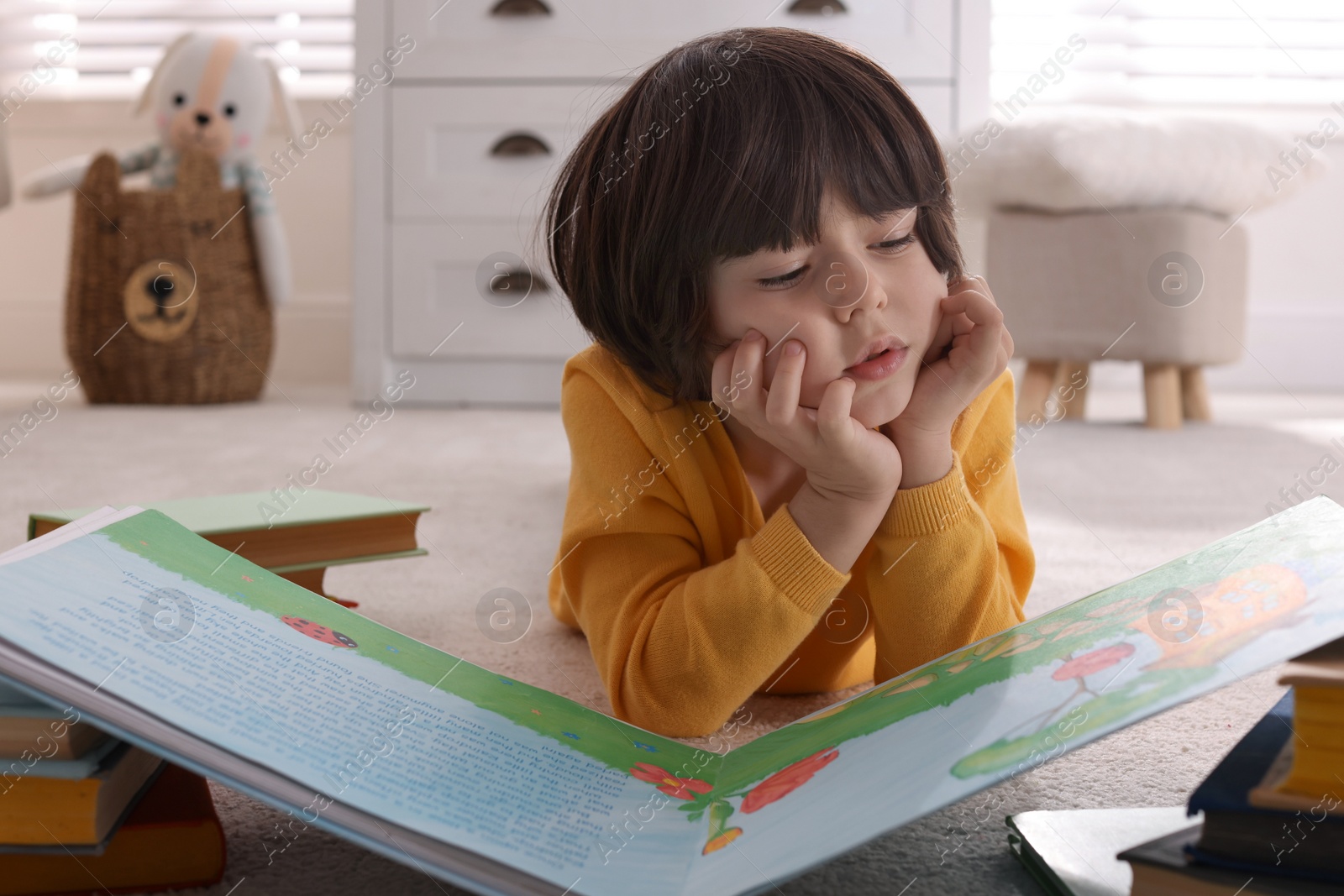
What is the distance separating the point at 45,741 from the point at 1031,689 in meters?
0.31

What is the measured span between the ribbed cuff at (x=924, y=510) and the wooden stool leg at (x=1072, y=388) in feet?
5.00

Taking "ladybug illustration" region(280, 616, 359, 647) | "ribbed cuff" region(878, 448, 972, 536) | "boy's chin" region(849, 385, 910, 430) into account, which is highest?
"boy's chin" region(849, 385, 910, 430)

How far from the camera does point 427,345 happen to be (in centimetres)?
219

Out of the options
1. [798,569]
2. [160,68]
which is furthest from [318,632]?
[160,68]

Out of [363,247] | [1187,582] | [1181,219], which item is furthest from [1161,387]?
[1187,582]

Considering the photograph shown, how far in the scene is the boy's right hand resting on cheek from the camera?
1.65 feet

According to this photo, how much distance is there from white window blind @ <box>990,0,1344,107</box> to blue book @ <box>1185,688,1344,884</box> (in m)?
2.61

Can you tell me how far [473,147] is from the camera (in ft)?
7.10

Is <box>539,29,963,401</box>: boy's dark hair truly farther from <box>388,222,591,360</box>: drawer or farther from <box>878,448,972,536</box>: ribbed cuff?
<box>388,222,591,360</box>: drawer

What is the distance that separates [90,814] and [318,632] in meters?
0.10

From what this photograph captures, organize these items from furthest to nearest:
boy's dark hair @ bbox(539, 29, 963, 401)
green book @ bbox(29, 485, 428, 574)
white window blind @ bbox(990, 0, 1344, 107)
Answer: white window blind @ bbox(990, 0, 1344, 107) < green book @ bbox(29, 485, 428, 574) < boy's dark hair @ bbox(539, 29, 963, 401)

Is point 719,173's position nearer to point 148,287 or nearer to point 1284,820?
point 1284,820

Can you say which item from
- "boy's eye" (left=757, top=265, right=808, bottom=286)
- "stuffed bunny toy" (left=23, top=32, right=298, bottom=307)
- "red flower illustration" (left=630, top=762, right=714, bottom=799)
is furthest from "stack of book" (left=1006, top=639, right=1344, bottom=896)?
"stuffed bunny toy" (left=23, top=32, right=298, bottom=307)

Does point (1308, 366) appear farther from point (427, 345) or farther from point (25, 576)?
point (25, 576)
